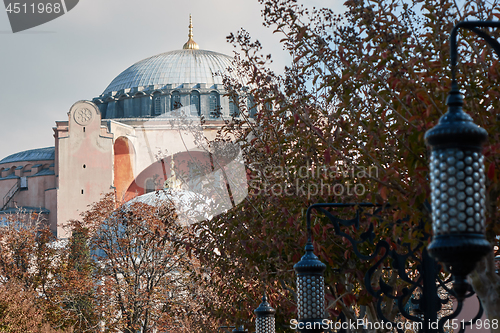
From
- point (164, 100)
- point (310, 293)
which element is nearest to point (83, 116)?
point (164, 100)

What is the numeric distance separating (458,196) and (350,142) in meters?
4.17

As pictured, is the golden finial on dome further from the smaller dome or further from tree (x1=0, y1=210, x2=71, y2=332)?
tree (x1=0, y1=210, x2=71, y2=332)

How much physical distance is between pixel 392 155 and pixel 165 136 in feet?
141

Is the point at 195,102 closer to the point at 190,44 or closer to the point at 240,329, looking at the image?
the point at 190,44

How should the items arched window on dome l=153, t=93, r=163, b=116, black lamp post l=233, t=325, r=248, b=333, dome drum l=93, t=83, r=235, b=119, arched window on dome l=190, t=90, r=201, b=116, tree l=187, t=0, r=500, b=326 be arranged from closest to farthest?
tree l=187, t=0, r=500, b=326, black lamp post l=233, t=325, r=248, b=333, arched window on dome l=190, t=90, r=201, b=116, dome drum l=93, t=83, r=235, b=119, arched window on dome l=153, t=93, r=163, b=116

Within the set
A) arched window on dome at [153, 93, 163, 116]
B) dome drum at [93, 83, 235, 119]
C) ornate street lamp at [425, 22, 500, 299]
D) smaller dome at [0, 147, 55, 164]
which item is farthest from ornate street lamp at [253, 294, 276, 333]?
smaller dome at [0, 147, 55, 164]

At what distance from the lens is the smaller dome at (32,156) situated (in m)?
53.8

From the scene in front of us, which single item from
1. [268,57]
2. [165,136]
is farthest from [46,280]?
[268,57]

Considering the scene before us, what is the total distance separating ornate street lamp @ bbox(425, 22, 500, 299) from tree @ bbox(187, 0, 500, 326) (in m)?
1.15

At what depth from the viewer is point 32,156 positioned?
179 ft

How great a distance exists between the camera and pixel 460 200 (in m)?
2.38

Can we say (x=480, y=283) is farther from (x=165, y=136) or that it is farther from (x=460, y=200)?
(x=165, y=136)

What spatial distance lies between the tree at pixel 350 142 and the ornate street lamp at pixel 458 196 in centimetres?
115

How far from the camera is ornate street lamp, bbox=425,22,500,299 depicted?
7.82 ft
